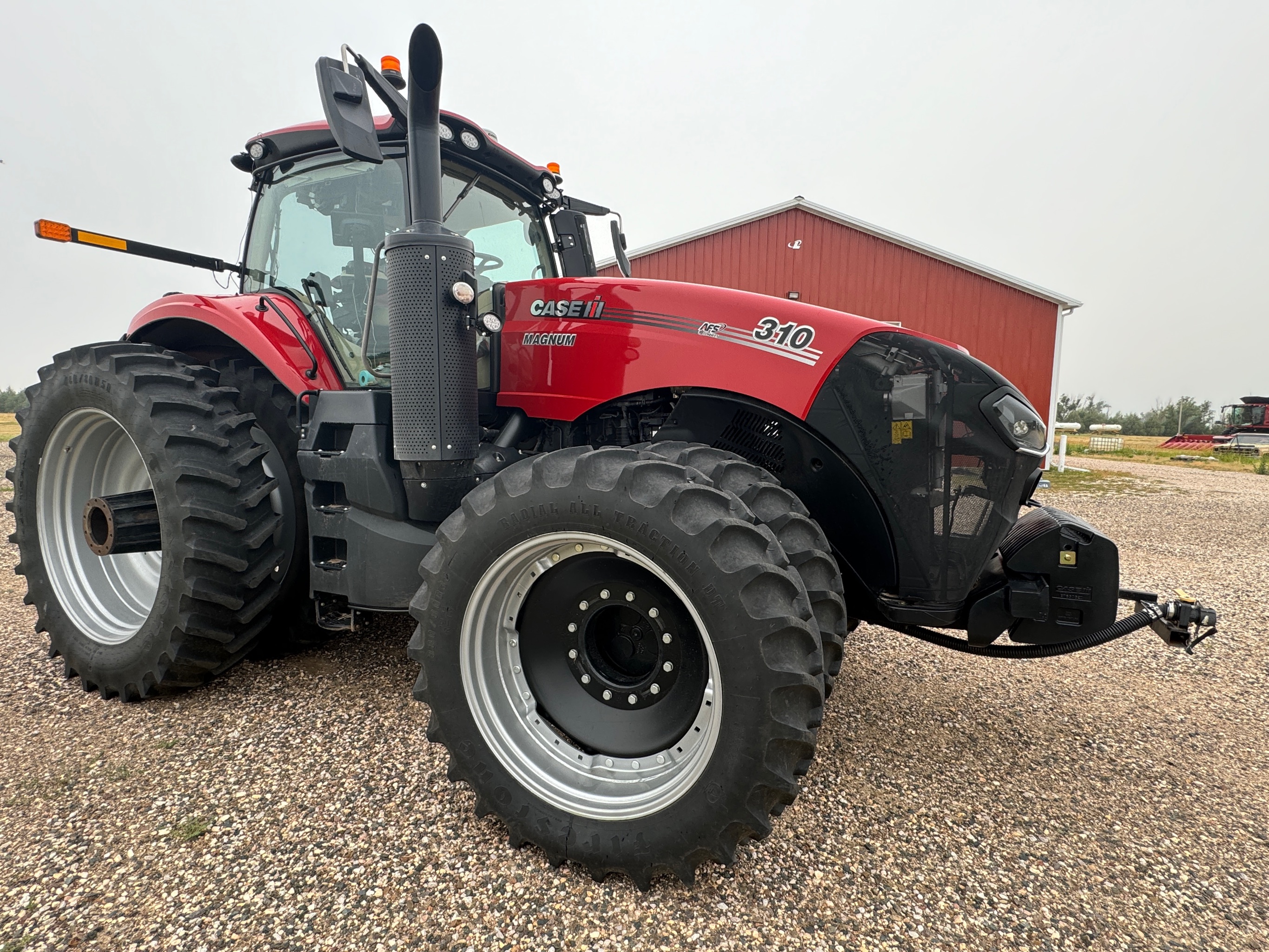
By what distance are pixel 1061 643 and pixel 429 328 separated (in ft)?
7.33

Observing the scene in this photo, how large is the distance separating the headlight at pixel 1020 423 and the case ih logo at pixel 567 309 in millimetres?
1294

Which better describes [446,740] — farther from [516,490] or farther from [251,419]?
[251,419]

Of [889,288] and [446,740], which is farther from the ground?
[889,288]

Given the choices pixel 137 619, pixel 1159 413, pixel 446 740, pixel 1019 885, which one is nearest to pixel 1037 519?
pixel 1019 885

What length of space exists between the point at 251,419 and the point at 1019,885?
3.03 metres

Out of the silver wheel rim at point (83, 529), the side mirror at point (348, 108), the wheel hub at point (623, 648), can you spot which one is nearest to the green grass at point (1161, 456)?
the wheel hub at point (623, 648)

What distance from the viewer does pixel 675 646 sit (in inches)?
73.9

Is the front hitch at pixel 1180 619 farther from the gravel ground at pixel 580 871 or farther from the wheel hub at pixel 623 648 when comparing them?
the wheel hub at pixel 623 648

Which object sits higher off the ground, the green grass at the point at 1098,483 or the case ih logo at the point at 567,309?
the case ih logo at the point at 567,309

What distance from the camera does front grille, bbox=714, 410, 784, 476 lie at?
2.20 meters

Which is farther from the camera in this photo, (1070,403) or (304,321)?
(1070,403)

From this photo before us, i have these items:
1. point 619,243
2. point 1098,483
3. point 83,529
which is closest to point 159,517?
point 83,529

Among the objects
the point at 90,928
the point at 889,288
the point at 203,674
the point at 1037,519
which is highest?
the point at 889,288

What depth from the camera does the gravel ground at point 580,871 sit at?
159 cm
